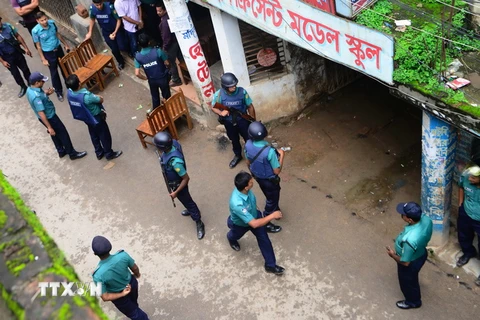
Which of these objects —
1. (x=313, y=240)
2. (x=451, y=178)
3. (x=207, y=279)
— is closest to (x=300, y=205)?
(x=313, y=240)

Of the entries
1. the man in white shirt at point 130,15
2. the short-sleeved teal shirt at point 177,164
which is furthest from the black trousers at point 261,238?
the man in white shirt at point 130,15

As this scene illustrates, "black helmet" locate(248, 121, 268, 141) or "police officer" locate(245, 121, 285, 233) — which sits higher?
"black helmet" locate(248, 121, 268, 141)

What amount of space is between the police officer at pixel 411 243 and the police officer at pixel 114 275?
9.23 feet

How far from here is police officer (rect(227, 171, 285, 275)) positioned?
585 cm

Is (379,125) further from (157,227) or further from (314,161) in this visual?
(157,227)

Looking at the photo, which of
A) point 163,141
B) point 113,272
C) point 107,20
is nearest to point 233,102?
point 163,141

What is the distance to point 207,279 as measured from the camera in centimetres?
711

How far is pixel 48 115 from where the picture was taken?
851 centimetres

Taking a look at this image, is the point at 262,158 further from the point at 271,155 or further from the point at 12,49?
the point at 12,49

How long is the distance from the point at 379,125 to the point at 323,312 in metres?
3.79

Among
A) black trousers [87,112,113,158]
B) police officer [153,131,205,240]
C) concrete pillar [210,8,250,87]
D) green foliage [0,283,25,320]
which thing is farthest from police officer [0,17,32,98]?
green foliage [0,283,25,320]

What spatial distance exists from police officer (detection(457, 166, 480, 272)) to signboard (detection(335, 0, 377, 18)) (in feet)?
6.91
